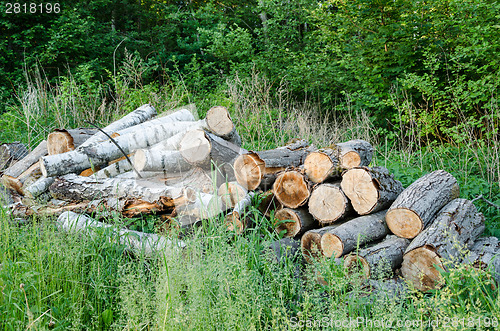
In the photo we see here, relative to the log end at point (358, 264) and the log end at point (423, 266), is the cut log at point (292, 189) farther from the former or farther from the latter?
the log end at point (423, 266)

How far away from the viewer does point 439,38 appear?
672cm

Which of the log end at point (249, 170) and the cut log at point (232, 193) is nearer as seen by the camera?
the cut log at point (232, 193)

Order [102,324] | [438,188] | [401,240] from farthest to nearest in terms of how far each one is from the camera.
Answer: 1. [438,188]
2. [401,240]
3. [102,324]

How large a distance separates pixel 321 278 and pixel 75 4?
12.2m

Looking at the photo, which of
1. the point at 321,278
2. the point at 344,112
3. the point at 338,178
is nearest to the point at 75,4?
the point at 344,112

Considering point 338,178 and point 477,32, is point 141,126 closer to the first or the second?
point 338,178

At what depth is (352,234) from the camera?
2.90 m

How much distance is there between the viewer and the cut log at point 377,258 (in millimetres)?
2613

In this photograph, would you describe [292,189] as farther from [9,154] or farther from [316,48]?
[316,48]

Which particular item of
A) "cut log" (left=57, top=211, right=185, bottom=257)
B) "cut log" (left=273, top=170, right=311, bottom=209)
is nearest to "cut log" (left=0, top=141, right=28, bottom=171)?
"cut log" (left=57, top=211, right=185, bottom=257)

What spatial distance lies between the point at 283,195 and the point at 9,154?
4.14 m

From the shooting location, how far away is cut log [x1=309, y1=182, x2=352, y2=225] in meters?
3.13

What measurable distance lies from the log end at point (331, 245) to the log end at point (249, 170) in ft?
2.83

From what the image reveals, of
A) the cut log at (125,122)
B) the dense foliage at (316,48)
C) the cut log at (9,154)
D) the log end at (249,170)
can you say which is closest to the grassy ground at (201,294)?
the log end at (249,170)
